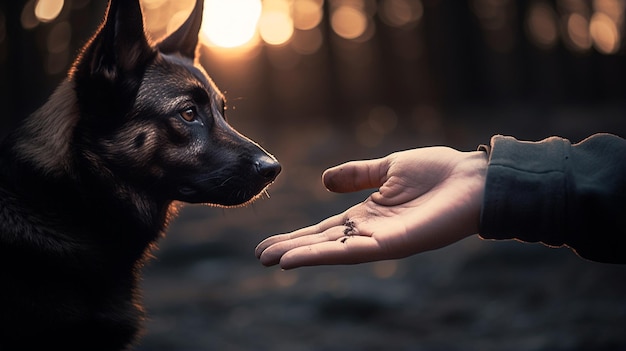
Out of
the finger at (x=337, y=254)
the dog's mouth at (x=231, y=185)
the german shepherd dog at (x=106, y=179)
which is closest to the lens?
the finger at (x=337, y=254)

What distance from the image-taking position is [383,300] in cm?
618

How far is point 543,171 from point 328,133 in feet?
58.7

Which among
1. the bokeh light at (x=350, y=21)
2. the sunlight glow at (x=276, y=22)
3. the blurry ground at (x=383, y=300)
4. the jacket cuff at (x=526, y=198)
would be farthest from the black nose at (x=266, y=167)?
the bokeh light at (x=350, y=21)

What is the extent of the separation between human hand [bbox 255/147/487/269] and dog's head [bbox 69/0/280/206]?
59 cm

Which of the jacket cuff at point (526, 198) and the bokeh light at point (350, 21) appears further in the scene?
the bokeh light at point (350, 21)

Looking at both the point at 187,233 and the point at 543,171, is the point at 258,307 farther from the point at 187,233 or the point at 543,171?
the point at 543,171

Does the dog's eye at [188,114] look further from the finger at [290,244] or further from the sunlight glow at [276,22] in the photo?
the sunlight glow at [276,22]

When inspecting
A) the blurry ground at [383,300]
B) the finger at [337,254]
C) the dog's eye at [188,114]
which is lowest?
the blurry ground at [383,300]

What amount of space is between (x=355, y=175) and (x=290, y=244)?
0.49 m

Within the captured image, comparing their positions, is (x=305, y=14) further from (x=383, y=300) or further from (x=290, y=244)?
(x=290, y=244)

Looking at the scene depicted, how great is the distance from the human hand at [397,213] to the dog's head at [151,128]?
0.59 m

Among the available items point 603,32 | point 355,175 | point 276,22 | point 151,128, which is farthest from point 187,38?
point 276,22

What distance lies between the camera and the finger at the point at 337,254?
2.61 m

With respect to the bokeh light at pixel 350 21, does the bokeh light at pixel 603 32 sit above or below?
above
